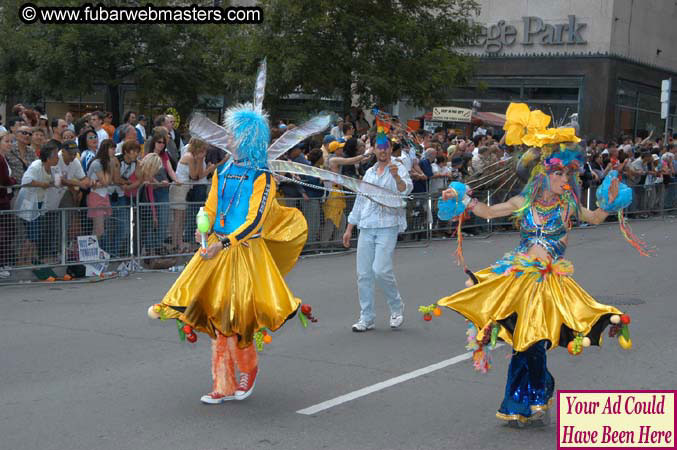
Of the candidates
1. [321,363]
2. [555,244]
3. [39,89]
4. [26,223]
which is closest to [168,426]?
[321,363]

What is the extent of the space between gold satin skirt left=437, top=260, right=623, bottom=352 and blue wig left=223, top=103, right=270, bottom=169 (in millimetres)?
1692

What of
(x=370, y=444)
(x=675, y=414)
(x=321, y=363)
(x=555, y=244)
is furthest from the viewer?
(x=321, y=363)

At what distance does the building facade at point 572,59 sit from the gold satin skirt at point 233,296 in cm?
2578

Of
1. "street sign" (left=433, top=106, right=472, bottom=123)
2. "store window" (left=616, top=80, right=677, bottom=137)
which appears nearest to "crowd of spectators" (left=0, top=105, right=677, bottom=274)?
"street sign" (left=433, top=106, right=472, bottom=123)

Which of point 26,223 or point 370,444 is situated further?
point 26,223

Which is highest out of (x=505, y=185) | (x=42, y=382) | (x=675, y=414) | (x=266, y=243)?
(x=505, y=185)

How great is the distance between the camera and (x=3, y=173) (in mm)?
11453

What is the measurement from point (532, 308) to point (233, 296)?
1997 millimetres

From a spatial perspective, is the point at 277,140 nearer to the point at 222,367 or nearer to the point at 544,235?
the point at 222,367

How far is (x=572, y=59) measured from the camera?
32438 millimetres

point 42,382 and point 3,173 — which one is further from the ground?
point 3,173

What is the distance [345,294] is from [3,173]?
15.0ft

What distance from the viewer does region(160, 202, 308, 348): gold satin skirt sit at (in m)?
6.19

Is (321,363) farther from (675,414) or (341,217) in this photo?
(341,217)
